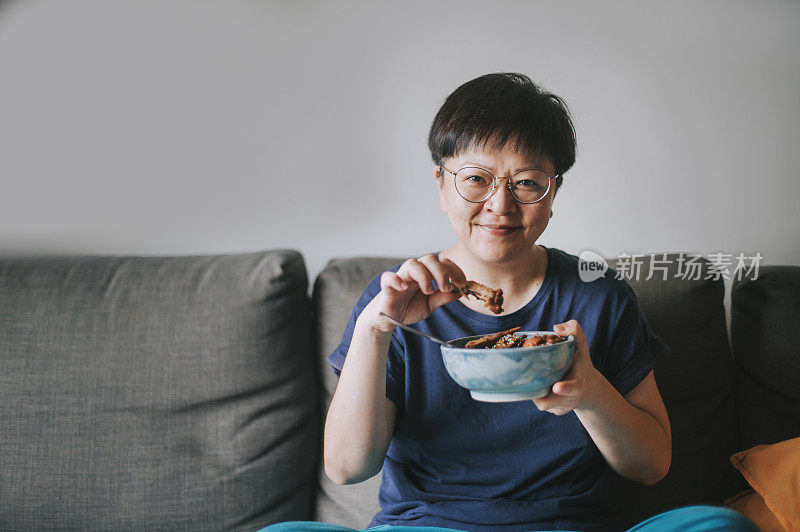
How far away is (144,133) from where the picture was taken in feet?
5.68

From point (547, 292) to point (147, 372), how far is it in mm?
865

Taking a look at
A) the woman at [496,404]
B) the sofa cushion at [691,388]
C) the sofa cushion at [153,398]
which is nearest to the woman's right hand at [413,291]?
the woman at [496,404]

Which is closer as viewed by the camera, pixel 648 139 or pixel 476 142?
pixel 476 142

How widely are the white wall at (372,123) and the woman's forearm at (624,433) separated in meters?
0.74

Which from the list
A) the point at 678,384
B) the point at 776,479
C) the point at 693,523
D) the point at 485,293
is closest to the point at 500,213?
the point at 485,293

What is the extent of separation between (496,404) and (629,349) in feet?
0.88

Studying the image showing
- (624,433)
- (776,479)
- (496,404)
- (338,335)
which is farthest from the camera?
(338,335)

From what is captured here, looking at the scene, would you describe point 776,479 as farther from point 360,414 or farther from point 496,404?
point 360,414

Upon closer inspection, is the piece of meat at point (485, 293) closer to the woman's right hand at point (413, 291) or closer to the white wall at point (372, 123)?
the woman's right hand at point (413, 291)

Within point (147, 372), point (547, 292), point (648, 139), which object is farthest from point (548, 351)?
point (648, 139)

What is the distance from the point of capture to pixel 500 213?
1078mm

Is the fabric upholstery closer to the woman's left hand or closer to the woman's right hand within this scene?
the woman's left hand

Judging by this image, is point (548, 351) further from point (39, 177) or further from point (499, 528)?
point (39, 177)

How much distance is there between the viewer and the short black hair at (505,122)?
1.11m
